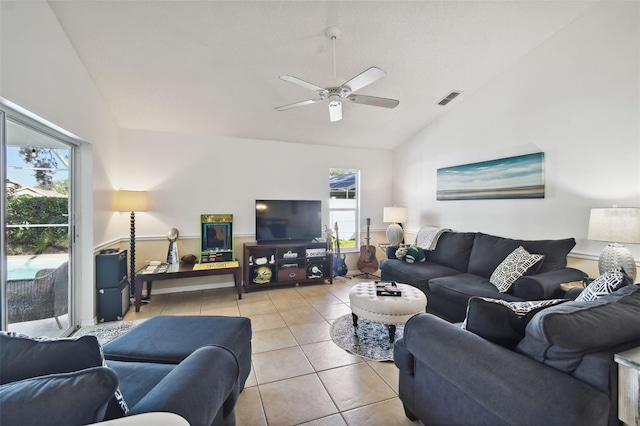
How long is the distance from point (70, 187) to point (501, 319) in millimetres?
3855

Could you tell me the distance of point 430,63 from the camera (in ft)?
10.3

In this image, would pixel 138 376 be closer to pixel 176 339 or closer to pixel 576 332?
pixel 176 339

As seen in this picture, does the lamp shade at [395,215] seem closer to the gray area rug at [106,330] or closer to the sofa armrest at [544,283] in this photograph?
the sofa armrest at [544,283]

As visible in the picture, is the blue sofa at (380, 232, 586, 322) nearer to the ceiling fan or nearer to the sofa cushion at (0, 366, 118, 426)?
the ceiling fan

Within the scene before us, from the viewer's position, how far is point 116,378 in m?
0.77

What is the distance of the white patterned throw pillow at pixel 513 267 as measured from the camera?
8.79 ft

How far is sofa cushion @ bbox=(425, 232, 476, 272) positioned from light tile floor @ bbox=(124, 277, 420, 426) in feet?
4.98

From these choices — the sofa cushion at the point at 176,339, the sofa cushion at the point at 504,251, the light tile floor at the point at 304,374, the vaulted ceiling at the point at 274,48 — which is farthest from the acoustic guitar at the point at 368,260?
the sofa cushion at the point at 176,339

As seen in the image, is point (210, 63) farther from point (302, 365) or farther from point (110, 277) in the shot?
point (302, 365)

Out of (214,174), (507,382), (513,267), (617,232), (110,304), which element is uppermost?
(214,174)

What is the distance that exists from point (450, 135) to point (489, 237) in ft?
5.72

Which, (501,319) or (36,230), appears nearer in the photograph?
(501,319)

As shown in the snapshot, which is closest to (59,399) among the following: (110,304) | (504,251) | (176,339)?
(176,339)

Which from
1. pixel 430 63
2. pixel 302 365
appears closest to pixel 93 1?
pixel 430 63
